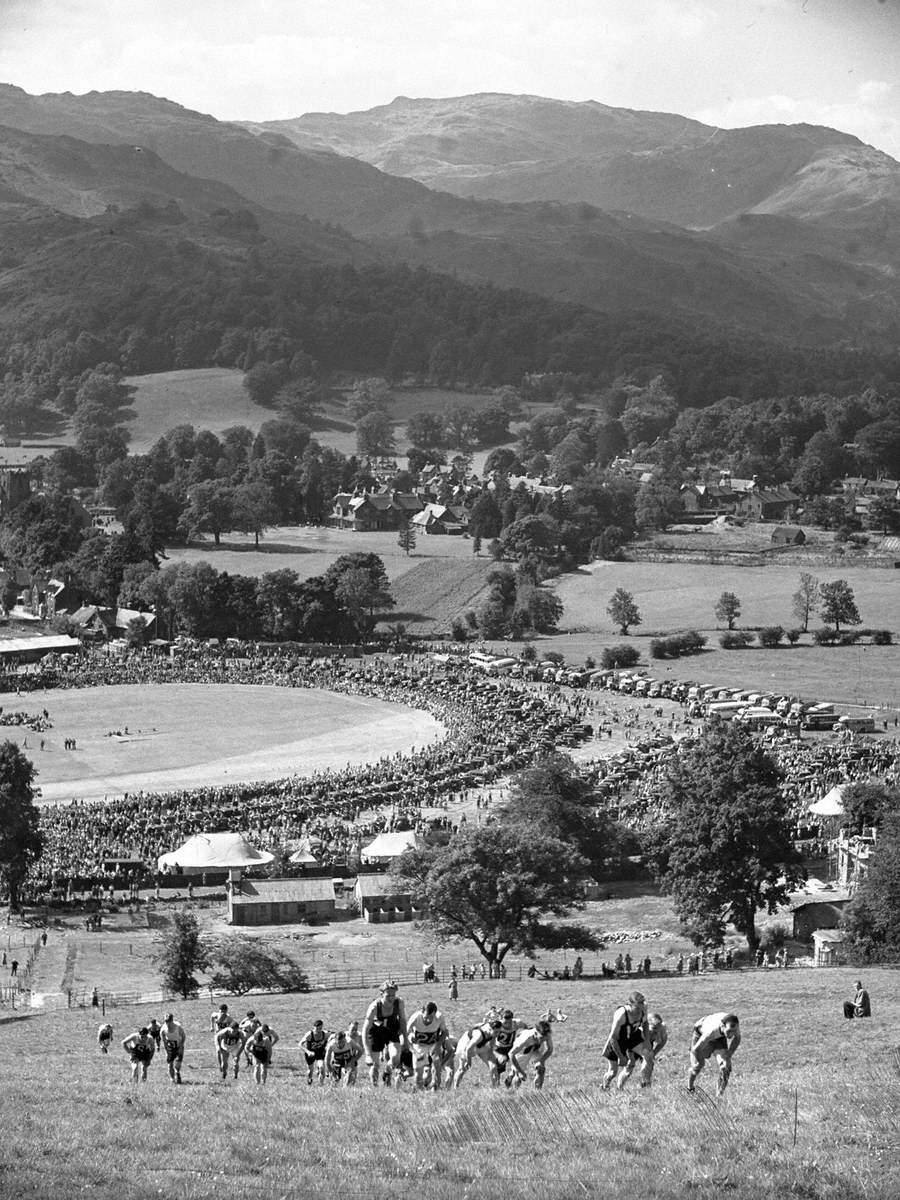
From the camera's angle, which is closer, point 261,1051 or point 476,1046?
point 476,1046

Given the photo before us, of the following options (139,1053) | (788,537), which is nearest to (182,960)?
(139,1053)

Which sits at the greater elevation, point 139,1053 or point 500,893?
point 139,1053

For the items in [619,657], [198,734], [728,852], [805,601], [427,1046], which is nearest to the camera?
[427,1046]

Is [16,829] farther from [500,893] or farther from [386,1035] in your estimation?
[386,1035]

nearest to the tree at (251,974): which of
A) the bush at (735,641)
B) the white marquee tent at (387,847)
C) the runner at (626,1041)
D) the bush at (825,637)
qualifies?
the white marquee tent at (387,847)

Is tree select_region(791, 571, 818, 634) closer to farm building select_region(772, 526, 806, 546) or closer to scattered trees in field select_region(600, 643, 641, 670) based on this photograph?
scattered trees in field select_region(600, 643, 641, 670)

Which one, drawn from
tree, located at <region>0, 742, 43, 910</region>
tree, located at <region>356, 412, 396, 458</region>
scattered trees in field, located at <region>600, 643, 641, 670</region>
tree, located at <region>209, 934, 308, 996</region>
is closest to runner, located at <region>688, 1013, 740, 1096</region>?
tree, located at <region>209, 934, 308, 996</region>
